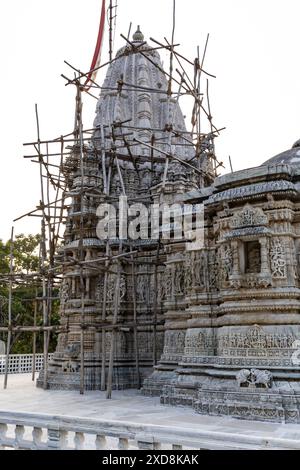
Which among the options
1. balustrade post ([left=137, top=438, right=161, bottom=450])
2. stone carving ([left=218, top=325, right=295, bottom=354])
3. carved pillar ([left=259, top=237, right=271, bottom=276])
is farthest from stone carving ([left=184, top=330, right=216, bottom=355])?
balustrade post ([left=137, top=438, right=161, bottom=450])

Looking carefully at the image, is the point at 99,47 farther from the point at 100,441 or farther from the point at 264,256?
the point at 100,441

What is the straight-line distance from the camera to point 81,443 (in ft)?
22.0

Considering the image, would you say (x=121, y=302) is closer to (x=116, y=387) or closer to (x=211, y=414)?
(x=116, y=387)

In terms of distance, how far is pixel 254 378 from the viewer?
10.6 m

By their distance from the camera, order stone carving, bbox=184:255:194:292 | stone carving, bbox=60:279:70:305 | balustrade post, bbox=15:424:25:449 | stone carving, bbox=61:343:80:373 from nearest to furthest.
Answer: balustrade post, bbox=15:424:25:449
stone carving, bbox=184:255:194:292
stone carving, bbox=61:343:80:373
stone carving, bbox=60:279:70:305

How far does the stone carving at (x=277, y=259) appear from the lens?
1140 cm

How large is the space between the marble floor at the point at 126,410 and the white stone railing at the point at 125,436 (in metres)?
1.73

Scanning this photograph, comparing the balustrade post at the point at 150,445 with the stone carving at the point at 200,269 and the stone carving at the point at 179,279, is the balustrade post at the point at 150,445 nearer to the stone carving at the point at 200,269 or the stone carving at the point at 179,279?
the stone carving at the point at 200,269

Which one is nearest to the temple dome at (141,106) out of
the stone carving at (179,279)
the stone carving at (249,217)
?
the stone carving at (179,279)

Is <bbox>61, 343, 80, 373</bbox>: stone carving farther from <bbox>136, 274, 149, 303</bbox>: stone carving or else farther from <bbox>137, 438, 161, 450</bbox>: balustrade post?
<bbox>137, 438, 161, 450</bbox>: balustrade post

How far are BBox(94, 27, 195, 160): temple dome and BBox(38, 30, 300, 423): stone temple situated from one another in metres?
3.76

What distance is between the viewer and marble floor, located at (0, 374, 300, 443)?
9117mm
